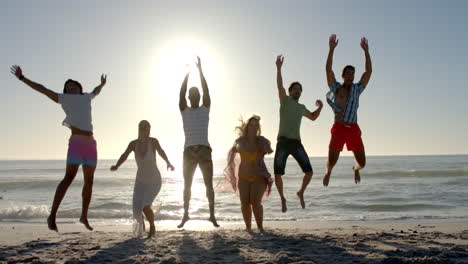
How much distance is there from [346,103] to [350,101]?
0.08 m

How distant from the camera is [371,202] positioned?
1816 centimetres

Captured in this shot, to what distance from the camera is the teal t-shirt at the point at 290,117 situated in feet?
27.6

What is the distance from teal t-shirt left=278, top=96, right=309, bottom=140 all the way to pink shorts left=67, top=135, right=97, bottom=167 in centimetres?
350

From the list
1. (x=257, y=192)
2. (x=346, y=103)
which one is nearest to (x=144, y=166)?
(x=257, y=192)

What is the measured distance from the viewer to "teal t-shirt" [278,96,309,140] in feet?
27.6

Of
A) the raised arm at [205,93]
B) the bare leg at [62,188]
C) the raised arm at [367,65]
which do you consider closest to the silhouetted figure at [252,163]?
the raised arm at [205,93]

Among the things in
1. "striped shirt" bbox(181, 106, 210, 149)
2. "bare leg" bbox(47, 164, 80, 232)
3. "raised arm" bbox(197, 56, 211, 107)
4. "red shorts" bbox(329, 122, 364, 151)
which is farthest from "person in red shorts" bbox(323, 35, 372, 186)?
"bare leg" bbox(47, 164, 80, 232)

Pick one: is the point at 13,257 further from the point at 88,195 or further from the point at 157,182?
the point at 157,182

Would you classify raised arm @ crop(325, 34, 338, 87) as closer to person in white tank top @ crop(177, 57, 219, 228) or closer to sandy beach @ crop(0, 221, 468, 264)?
person in white tank top @ crop(177, 57, 219, 228)

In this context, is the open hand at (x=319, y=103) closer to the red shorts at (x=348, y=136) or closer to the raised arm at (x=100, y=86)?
the red shorts at (x=348, y=136)

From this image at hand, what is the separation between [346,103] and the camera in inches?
314

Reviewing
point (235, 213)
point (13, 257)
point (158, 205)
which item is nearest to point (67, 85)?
point (13, 257)

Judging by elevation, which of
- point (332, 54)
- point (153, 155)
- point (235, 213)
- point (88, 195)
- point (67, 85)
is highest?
point (332, 54)

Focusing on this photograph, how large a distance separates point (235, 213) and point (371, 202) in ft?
20.9
